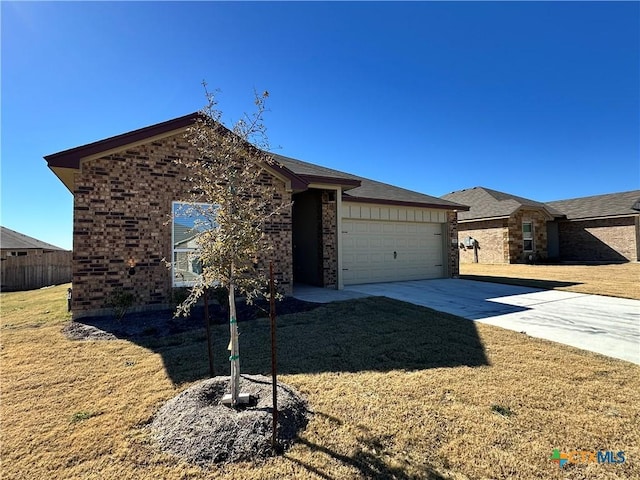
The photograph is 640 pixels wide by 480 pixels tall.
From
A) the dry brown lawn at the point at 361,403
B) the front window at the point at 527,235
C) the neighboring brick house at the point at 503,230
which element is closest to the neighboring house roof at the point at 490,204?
the neighboring brick house at the point at 503,230

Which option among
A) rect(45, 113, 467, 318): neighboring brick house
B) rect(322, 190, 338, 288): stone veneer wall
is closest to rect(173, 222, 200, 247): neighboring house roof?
rect(45, 113, 467, 318): neighboring brick house

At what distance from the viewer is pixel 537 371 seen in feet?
13.2

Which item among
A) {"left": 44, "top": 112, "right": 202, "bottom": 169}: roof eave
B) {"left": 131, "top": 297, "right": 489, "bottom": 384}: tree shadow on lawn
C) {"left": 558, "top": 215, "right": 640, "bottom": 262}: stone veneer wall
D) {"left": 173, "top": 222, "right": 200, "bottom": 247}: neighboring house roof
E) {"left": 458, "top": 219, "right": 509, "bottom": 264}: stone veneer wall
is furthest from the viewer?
{"left": 558, "top": 215, "right": 640, "bottom": 262}: stone veneer wall

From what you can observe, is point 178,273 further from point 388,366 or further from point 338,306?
point 388,366

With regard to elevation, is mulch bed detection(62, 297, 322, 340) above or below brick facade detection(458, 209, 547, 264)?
below

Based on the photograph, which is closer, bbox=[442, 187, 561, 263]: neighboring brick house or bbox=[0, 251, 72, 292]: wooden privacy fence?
bbox=[0, 251, 72, 292]: wooden privacy fence

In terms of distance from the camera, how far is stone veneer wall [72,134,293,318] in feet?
21.9

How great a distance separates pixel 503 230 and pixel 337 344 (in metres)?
18.8

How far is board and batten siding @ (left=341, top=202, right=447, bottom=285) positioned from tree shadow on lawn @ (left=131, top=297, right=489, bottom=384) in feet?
14.5

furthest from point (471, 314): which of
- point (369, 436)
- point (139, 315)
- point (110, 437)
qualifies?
point (139, 315)

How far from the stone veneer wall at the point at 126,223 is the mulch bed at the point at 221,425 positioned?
14.8 ft

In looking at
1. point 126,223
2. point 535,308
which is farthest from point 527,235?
point 126,223

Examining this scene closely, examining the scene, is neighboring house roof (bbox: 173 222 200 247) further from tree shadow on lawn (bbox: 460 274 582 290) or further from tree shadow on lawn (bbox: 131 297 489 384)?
tree shadow on lawn (bbox: 460 274 582 290)

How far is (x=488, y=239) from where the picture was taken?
2097 centimetres
